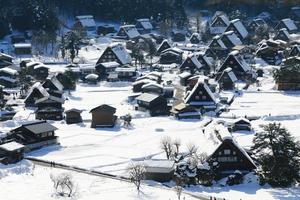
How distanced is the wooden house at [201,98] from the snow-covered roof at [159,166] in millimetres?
15176

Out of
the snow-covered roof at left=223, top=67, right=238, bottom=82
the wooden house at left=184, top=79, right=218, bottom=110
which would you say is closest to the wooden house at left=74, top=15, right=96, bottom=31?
the snow-covered roof at left=223, top=67, right=238, bottom=82

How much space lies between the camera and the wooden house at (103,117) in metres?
39.8

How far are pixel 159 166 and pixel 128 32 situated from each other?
5255cm

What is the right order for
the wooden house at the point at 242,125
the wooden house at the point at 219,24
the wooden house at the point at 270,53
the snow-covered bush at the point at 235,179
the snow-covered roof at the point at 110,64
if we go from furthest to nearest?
the wooden house at the point at 219,24 → the wooden house at the point at 270,53 → the snow-covered roof at the point at 110,64 → the wooden house at the point at 242,125 → the snow-covered bush at the point at 235,179

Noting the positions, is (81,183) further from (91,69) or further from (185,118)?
(91,69)

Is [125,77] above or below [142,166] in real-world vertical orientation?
above

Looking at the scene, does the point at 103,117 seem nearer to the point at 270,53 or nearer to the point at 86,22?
the point at 270,53

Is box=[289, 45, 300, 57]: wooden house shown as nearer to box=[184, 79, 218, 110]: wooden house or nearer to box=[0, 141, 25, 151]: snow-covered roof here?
box=[184, 79, 218, 110]: wooden house

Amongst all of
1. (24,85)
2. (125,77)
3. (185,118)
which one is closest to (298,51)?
(125,77)

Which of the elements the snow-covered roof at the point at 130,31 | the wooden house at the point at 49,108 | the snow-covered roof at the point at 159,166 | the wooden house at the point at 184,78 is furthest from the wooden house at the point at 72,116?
the snow-covered roof at the point at 130,31

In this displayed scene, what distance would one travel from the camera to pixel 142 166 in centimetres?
2894

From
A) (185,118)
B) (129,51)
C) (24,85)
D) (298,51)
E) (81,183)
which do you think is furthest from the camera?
(129,51)

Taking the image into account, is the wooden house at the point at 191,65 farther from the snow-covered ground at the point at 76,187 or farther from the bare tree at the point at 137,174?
the snow-covered ground at the point at 76,187

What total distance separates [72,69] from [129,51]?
1428 cm
